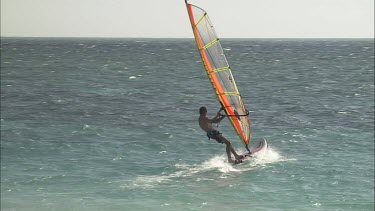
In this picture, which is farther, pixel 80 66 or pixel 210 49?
pixel 80 66

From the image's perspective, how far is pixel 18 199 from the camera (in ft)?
75.9

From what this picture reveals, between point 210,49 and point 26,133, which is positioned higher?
point 210,49

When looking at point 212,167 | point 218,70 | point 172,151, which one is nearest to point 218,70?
point 218,70

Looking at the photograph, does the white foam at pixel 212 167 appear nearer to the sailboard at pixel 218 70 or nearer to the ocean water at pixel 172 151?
the ocean water at pixel 172 151

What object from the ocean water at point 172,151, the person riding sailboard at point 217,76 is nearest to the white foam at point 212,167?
the ocean water at point 172,151

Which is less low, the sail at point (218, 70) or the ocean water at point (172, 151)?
the sail at point (218, 70)

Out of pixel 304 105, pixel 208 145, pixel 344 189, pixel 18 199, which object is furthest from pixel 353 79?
pixel 18 199

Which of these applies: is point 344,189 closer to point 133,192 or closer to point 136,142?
point 133,192

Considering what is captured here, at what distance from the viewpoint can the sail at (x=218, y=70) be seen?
16188 mm

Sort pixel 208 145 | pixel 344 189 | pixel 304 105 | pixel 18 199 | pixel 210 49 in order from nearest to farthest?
1. pixel 210 49
2. pixel 18 199
3. pixel 344 189
4. pixel 208 145
5. pixel 304 105

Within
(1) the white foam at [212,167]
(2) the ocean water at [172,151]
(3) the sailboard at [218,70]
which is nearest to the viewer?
A: (3) the sailboard at [218,70]

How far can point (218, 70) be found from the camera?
17.2 meters

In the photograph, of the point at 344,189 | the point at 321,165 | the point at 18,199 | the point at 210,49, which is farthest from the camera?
the point at 321,165

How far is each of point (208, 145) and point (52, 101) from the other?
1962 centimetres
